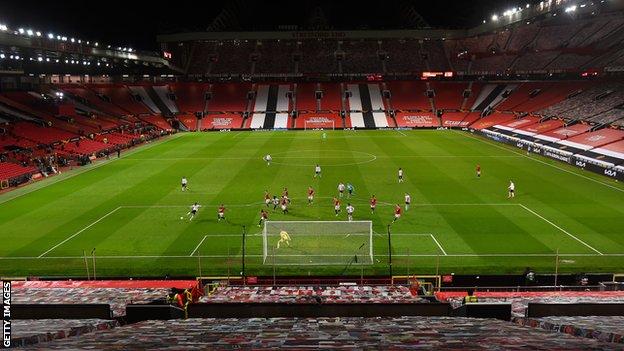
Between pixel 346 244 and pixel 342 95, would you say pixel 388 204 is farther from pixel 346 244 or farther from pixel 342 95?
pixel 342 95

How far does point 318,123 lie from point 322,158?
102ft

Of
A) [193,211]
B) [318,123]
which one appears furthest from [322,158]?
[318,123]

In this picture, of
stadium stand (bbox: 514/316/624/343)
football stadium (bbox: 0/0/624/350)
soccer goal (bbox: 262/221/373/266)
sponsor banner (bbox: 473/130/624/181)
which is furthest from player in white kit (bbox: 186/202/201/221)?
sponsor banner (bbox: 473/130/624/181)

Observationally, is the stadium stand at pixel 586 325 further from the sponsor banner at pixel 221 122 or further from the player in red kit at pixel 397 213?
the sponsor banner at pixel 221 122

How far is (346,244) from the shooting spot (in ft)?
70.1

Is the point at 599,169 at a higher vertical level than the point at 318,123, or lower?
lower

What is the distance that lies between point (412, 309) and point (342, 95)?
73980 millimetres

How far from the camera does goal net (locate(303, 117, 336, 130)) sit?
76.0m

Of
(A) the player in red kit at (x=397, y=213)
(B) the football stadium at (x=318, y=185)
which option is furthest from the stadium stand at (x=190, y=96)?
(A) the player in red kit at (x=397, y=213)

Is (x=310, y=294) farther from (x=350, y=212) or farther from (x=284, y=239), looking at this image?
(x=350, y=212)

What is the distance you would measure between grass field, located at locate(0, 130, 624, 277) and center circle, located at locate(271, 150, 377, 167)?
19 cm

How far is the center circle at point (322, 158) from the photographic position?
144 feet

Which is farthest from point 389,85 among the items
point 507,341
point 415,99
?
point 507,341

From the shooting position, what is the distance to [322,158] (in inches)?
1834
